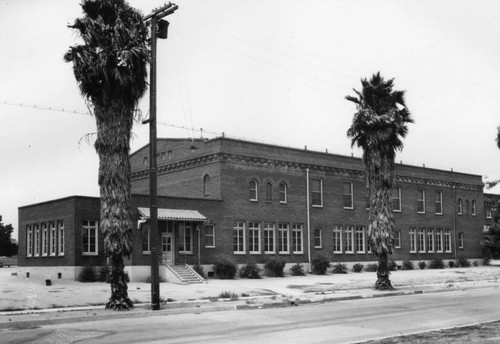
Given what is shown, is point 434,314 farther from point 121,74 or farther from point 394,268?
point 394,268

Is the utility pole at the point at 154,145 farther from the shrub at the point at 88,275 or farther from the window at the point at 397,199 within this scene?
the window at the point at 397,199

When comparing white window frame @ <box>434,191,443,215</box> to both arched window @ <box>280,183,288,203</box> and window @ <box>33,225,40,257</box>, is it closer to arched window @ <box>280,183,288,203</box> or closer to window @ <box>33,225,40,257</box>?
arched window @ <box>280,183,288,203</box>

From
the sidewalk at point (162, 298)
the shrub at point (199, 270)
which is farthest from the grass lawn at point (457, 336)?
the shrub at point (199, 270)

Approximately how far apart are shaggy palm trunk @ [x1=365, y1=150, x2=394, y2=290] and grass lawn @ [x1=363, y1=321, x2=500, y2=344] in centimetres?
1497

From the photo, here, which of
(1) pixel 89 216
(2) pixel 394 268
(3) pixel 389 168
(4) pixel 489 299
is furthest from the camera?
(2) pixel 394 268

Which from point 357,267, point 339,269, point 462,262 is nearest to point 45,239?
point 339,269

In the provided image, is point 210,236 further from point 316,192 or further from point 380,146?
point 380,146

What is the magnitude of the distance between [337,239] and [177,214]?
A: 1525cm

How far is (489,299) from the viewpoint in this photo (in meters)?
22.1

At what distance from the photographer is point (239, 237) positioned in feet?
135

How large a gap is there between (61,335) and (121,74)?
30.1 feet

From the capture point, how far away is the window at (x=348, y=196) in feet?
159

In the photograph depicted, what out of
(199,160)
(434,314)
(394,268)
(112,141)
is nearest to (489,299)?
(434,314)

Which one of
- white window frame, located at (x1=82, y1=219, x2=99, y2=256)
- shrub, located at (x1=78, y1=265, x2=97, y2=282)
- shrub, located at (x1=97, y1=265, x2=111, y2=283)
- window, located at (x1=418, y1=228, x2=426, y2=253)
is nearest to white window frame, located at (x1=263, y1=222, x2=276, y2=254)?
white window frame, located at (x1=82, y1=219, x2=99, y2=256)
